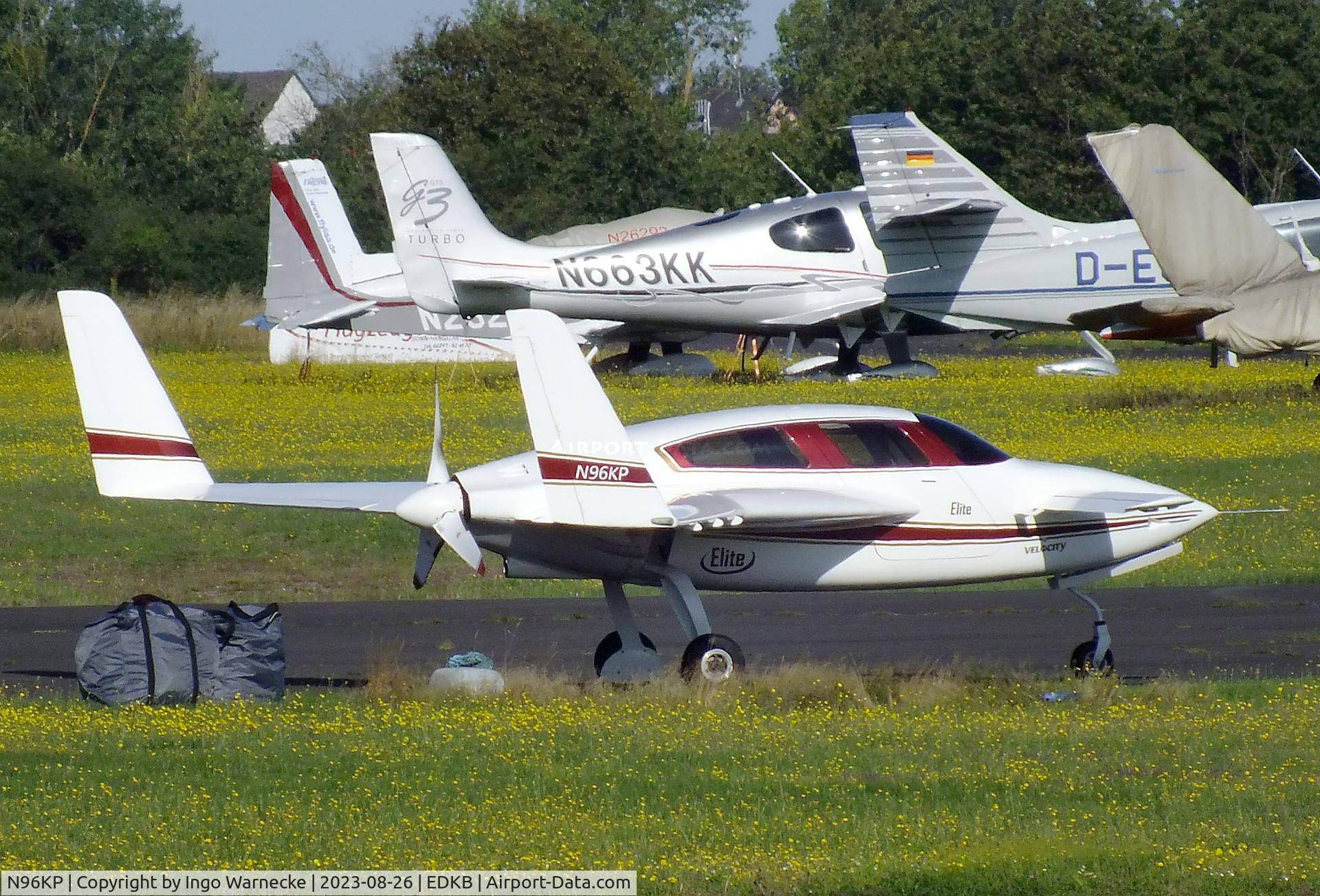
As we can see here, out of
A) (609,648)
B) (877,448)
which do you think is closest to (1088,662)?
(877,448)

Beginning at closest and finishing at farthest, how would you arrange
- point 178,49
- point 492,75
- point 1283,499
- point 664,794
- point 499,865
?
point 499,865, point 664,794, point 1283,499, point 492,75, point 178,49

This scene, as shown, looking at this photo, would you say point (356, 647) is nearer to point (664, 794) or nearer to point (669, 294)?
point (664, 794)

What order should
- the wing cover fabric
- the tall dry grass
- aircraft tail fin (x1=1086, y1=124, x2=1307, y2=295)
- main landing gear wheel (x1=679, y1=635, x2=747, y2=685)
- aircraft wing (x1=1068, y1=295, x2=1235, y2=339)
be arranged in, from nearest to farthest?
main landing gear wheel (x1=679, y1=635, x2=747, y2=685) → the wing cover fabric → aircraft wing (x1=1068, y1=295, x2=1235, y2=339) → aircraft tail fin (x1=1086, y1=124, x2=1307, y2=295) → the tall dry grass

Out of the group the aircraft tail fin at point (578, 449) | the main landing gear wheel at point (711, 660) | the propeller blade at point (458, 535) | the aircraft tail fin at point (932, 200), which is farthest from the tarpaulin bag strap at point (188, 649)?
the aircraft tail fin at point (932, 200)

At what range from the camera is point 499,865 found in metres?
7.06

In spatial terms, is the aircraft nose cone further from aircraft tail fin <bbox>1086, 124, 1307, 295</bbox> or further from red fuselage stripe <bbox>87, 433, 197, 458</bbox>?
aircraft tail fin <bbox>1086, 124, 1307, 295</bbox>

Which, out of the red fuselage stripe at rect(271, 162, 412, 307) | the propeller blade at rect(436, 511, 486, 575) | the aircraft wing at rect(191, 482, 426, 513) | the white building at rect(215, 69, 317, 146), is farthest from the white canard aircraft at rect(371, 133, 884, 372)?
the white building at rect(215, 69, 317, 146)

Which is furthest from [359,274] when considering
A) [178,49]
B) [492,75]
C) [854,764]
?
[178,49]

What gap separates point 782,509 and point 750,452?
0.67m

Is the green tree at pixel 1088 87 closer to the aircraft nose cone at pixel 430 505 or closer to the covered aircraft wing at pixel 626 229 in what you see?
the covered aircraft wing at pixel 626 229

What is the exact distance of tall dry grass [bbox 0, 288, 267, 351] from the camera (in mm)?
48656

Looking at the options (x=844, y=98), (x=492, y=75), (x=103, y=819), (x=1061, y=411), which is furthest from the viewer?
(x=492, y=75)

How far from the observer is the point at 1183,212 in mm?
13539

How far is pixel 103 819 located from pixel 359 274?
30913 millimetres
